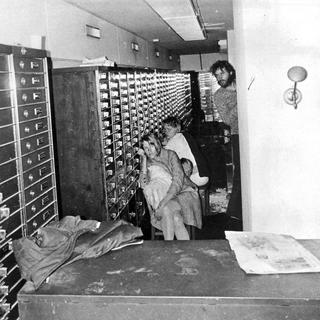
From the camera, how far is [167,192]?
4.18 m

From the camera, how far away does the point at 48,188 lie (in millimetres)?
3238

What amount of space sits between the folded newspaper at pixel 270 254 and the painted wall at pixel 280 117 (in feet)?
3.03

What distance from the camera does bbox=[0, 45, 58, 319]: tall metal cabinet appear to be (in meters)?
2.57

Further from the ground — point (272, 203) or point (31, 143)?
point (31, 143)

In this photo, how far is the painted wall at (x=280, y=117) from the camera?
104 inches

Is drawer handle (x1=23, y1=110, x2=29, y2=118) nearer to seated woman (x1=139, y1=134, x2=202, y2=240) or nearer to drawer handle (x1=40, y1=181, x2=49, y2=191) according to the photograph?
drawer handle (x1=40, y1=181, x2=49, y2=191)

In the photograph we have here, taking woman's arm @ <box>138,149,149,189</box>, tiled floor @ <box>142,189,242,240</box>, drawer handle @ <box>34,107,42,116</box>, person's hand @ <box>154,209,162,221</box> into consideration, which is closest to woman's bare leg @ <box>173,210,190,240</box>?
person's hand @ <box>154,209,162,221</box>

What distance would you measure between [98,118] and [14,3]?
1.00 metres

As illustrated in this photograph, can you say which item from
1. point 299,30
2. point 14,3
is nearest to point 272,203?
point 299,30

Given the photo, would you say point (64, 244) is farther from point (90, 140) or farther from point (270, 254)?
point (90, 140)

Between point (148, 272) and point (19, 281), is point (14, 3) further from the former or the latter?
point (148, 272)

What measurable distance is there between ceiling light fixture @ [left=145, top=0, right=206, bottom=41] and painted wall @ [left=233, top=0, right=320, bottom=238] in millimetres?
2465

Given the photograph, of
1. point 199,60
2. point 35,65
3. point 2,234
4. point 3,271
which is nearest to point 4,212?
point 2,234

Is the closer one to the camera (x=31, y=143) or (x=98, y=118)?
(x=31, y=143)
